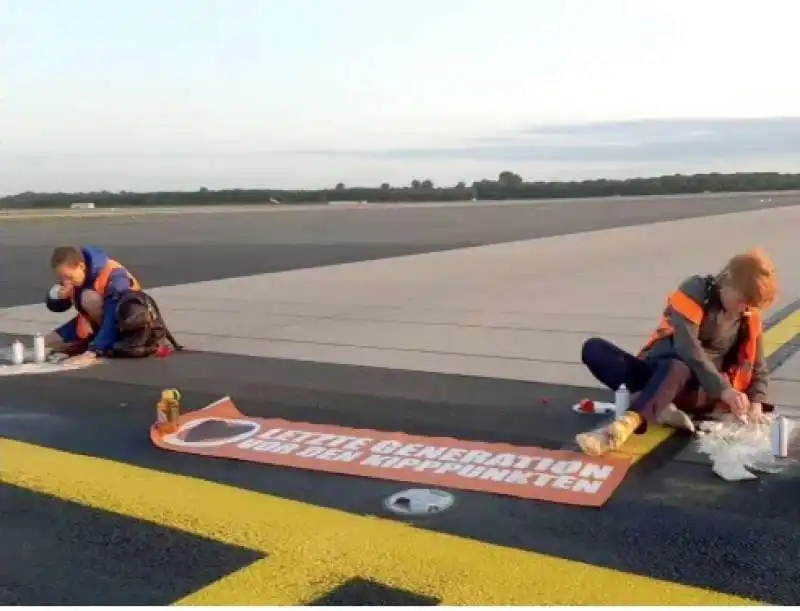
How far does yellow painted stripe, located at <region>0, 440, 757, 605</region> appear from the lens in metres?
3.30

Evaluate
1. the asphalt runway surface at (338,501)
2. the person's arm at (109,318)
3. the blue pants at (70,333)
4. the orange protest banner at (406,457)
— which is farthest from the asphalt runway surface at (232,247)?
the orange protest banner at (406,457)

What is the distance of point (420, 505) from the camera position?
166 inches

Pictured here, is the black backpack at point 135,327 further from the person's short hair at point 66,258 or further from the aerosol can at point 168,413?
the aerosol can at point 168,413

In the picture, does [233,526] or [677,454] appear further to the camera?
[677,454]

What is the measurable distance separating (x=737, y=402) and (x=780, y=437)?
0.41 meters

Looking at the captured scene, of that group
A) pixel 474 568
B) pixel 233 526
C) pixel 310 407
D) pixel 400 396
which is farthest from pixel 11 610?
pixel 400 396

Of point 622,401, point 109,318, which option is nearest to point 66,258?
point 109,318

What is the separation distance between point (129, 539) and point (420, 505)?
124 centimetres

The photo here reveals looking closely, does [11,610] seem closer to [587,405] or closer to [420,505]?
[420,505]

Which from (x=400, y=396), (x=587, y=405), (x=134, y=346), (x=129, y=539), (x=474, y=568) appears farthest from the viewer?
(x=134, y=346)

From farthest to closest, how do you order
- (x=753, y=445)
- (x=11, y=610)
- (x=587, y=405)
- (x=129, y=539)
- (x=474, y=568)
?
(x=587, y=405) < (x=753, y=445) < (x=129, y=539) < (x=474, y=568) < (x=11, y=610)

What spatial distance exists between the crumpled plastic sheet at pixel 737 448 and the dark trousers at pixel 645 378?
0.78 feet

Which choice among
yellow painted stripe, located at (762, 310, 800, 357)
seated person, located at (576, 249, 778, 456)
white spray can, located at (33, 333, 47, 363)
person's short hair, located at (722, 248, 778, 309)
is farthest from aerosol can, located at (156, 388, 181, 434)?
yellow painted stripe, located at (762, 310, 800, 357)

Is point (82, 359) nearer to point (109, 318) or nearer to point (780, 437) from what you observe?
point (109, 318)
